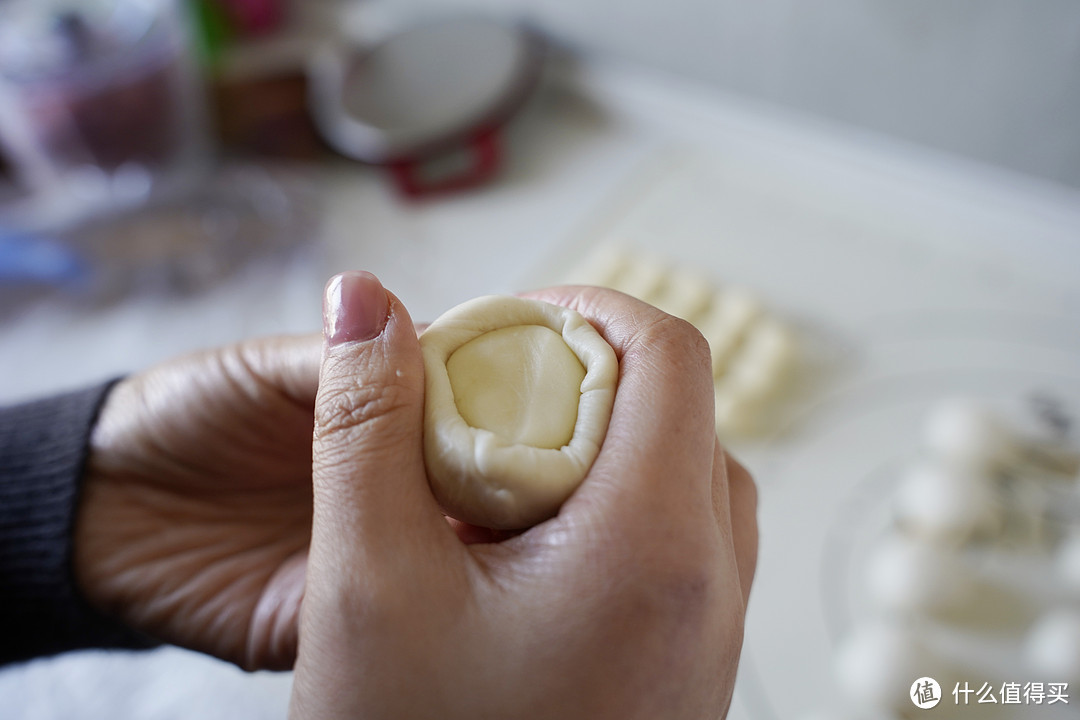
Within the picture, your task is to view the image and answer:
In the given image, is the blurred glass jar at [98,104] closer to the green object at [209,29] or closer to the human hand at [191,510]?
the green object at [209,29]

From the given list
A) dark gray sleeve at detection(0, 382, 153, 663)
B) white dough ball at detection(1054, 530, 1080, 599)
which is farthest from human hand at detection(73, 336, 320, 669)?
white dough ball at detection(1054, 530, 1080, 599)

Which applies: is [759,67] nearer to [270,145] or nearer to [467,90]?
[467,90]

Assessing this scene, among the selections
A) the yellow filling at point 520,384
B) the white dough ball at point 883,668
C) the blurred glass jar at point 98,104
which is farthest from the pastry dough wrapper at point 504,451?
the blurred glass jar at point 98,104

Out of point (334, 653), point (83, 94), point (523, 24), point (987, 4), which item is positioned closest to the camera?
point (334, 653)

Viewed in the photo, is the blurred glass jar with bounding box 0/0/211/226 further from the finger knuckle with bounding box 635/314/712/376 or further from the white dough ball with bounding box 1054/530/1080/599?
the white dough ball with bounding box 1054/530/1080/599

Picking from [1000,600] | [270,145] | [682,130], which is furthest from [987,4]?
[270,145]

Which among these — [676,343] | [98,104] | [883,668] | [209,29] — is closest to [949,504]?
[883,668]
